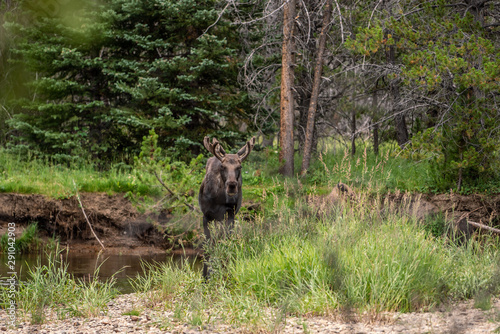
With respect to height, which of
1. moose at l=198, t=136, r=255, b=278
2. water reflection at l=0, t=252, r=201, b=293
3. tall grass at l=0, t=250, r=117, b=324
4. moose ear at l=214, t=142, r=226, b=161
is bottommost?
water reflection at l=0, t=252, r=201, b=293

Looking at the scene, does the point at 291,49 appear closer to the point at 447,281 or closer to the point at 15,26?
the point at 15,26

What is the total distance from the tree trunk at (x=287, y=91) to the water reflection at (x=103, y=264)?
463 centimetres

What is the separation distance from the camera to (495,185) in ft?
40.4

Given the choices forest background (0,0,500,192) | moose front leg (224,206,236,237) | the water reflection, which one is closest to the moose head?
moose front leg (224,206,236,237)

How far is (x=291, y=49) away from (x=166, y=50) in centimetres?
457

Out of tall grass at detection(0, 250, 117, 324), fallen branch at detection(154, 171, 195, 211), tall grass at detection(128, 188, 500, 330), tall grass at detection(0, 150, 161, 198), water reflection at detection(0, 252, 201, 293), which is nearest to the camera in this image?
tall grass at detection(128, 188, 500, 330)

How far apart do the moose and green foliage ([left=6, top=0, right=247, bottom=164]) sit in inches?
283

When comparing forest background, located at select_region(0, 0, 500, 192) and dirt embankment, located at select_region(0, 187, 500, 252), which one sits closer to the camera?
dirt embankment, located at select_region(0, 187, 500, 252)

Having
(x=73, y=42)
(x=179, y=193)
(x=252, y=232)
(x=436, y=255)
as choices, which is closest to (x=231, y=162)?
(x=252, y=232)

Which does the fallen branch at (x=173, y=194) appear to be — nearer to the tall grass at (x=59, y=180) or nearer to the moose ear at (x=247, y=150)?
the tall grass at (x=59, y=180)

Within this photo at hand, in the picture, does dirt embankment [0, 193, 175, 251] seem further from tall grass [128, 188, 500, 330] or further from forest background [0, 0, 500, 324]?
tall grass [128, 188, 500, 330]

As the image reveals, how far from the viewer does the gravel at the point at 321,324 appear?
497 cm

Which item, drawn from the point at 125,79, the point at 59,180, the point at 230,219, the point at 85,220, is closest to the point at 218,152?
the point at 230,219

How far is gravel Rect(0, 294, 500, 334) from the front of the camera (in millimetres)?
4966
